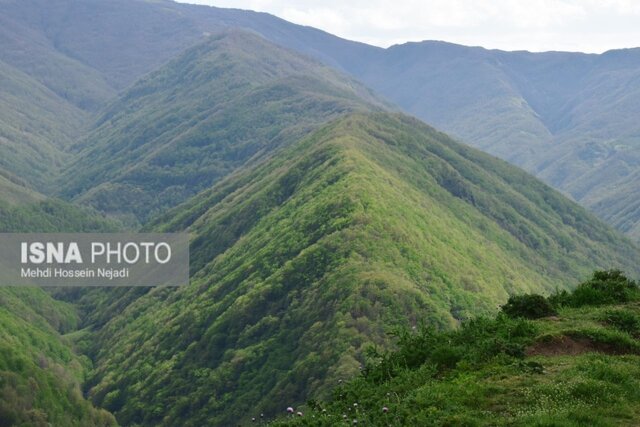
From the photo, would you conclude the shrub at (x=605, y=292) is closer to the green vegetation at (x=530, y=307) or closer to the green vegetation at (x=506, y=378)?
the green vegetation at (x=506, y=378)

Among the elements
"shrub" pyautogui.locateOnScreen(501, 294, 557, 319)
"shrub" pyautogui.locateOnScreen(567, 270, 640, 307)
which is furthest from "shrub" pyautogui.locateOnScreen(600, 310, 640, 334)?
"shrub" pyautogui.locateOnScreen(567, 270, 640, 307)

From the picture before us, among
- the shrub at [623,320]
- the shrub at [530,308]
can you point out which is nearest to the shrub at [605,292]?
the shrub at [530,308]

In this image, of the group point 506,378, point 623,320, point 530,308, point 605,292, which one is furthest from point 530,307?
point 506,378

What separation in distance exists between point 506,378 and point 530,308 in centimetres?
948

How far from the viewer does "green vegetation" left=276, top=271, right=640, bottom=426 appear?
25.5 metres

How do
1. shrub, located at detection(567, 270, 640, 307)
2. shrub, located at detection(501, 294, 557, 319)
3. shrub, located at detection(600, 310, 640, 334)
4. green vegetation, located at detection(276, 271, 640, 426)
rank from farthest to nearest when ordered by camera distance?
shrub, located at detection(567, 270, 640, 307) < shrub, located at detection(501, 294, 557, 319) < shrub, located at detection(600, 310, 640, 334) < green vegetation, located at detection(276, 271, 640, 426)

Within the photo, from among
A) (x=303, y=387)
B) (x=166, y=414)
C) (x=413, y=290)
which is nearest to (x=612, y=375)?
(x=303, y=387)

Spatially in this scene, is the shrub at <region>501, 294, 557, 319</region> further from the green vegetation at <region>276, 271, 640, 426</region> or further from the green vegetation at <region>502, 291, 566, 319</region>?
the green vegetation at <region>276, 271, 640, 426</region>

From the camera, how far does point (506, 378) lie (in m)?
28.8

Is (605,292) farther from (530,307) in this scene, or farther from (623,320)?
(623,320)

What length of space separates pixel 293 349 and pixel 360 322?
21.9 meters

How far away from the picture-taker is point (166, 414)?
18262 cm

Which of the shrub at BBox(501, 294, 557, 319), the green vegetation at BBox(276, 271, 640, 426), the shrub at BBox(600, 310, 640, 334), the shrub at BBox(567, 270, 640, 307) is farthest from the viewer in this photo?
the shrub at BBox(567, 270, 640, 307)

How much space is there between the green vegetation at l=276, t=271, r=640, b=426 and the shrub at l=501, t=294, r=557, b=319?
556mm
